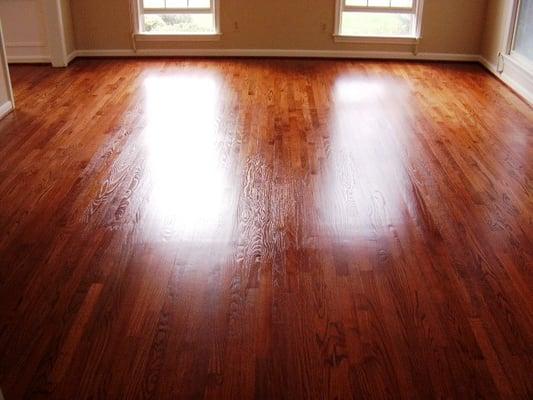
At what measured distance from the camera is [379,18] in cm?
750

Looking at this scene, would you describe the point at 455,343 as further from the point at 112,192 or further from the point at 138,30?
the point at 138,30

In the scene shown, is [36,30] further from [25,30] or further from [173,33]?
[173,33]

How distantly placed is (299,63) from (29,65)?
299cm

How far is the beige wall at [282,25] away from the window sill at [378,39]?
0.20 feet

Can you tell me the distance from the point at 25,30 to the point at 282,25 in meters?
2.85

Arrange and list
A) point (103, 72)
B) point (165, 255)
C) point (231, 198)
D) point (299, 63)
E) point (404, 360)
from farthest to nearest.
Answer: point (299, 63), point (103, 72), point (231, 198), point (165, 255), point (404, 360)

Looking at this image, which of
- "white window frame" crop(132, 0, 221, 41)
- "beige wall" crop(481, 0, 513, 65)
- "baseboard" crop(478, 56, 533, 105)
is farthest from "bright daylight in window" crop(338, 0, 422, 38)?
"white window frame" crop(132, 0, 221, 41)

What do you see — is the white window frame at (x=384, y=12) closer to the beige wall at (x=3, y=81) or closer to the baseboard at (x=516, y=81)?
the baseboard at (x=516, y=81)

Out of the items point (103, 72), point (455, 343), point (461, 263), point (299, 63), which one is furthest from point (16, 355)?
point (299, 63)

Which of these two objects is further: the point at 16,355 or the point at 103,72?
the point at 103,72

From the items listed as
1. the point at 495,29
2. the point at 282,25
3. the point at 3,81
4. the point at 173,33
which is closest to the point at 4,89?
the point at 3,81

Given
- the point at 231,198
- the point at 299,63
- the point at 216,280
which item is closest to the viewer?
the point at 216,280

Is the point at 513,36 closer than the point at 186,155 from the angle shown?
No

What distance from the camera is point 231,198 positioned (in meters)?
3.97
